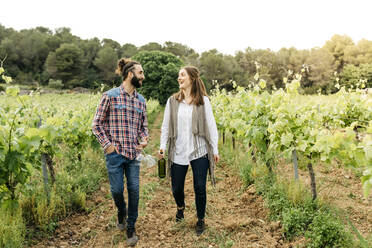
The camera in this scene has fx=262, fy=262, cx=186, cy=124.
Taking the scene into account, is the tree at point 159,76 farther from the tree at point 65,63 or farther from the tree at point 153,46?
the tree at point 153,46

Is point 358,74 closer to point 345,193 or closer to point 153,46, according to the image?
point 345,193

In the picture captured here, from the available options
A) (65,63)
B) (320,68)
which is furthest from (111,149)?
(65,63)

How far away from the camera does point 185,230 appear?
123 inches

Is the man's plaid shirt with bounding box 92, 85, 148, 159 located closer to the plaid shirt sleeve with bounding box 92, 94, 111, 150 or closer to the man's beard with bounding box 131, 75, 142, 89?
the plaid shirt sleeve with bounding box 92, 94, 111, 150

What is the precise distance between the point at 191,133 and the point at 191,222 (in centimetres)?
114

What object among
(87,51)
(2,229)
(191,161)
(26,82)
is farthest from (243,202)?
(87,51)

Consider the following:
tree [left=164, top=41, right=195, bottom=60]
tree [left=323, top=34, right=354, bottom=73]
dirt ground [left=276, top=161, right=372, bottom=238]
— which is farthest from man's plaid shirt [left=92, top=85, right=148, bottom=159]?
tree [left=164, top=41, right=195, bottom=60]

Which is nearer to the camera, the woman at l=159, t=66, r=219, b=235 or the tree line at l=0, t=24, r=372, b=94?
the woman at l=159, t=66, r=219, b=235

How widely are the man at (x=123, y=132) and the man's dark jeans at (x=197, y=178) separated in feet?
1.45

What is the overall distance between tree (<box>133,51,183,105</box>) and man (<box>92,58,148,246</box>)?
87.4 ft

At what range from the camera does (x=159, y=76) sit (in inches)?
1227

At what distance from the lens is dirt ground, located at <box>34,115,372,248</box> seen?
2.89 metres

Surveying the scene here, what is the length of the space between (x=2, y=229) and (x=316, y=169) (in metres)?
5.20

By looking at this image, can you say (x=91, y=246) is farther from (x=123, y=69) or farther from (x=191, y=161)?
Answer: (x=123, y=69)
